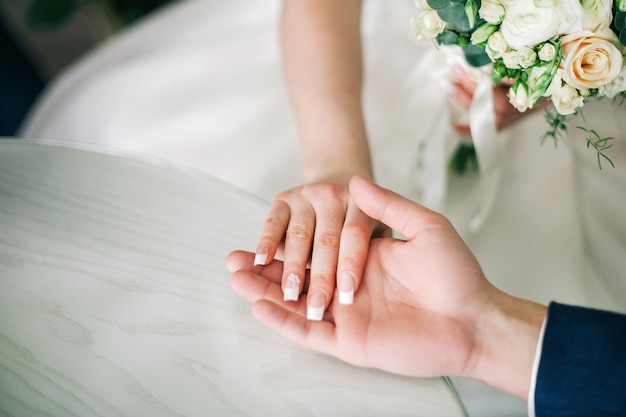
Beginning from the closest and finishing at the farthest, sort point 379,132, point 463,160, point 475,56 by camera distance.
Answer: point 475,56, point 463,160, point 379,132

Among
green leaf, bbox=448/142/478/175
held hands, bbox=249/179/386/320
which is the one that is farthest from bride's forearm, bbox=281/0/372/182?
green leaf, bbox=448/142/478/175

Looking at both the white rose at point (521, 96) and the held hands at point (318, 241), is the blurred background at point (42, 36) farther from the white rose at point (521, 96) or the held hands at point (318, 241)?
the white rose at point (521, 96)

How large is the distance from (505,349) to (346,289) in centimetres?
23

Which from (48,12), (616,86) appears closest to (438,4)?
(616,86)

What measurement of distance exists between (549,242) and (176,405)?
75 cm

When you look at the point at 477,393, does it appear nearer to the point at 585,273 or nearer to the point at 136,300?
the point at 585,273

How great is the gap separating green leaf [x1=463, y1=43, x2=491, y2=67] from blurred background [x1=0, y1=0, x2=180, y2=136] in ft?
6.19

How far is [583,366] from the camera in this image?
26.0 inches

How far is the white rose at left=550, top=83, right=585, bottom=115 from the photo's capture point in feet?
2.31

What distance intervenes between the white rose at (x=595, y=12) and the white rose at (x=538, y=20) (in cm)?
2

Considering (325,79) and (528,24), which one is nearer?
(528,24)

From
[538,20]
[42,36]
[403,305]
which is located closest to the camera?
[538,20]

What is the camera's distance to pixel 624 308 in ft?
2.96

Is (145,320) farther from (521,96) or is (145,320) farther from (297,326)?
(521,96)
